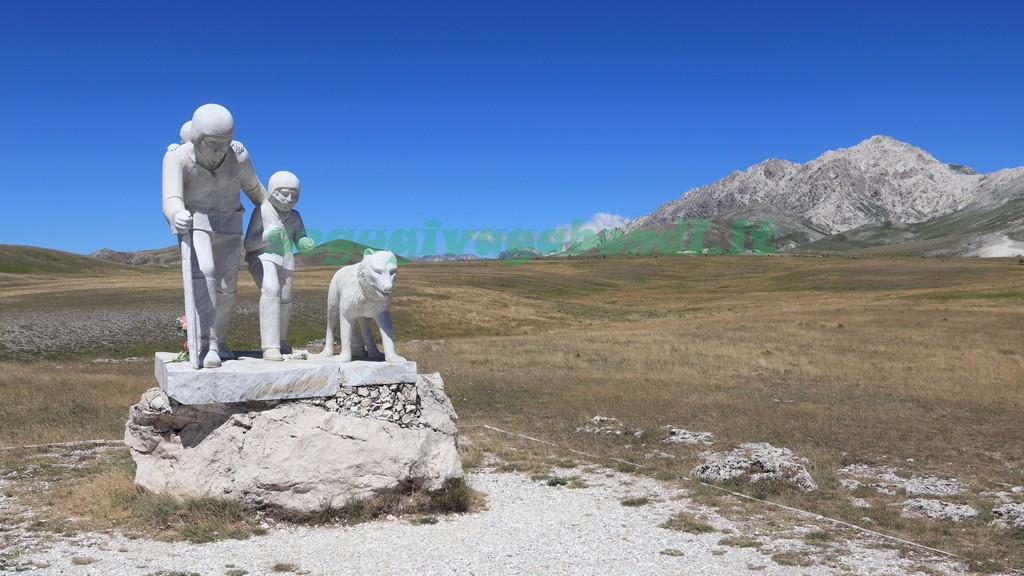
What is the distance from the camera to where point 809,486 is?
37.8 feet

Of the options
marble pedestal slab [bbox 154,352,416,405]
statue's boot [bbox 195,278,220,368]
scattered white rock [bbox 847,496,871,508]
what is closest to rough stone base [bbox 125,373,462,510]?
marble pedestal slab [bbox 154,352,416,405]

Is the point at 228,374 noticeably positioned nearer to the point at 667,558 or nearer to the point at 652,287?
the point at 667,558

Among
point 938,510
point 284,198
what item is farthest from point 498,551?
point 938,510

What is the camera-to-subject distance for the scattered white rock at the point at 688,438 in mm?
15219

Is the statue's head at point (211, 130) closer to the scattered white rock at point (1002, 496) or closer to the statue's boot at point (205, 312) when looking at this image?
the statue's boot at point (205, 312)

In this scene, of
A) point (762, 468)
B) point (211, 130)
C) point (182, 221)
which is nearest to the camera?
point (182, 221)

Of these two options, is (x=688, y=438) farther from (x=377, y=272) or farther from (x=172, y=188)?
(x=172, y=188)

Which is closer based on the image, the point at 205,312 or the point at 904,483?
the point at 205,312

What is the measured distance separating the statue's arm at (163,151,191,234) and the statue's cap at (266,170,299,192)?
1.23 m

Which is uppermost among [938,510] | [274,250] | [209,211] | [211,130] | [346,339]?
[211,130]

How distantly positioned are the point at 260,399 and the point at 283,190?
3157 mm

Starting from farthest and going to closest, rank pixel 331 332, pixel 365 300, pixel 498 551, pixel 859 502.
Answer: pixel 331 332
pixel 859 502
pixel 365 300
pixel 498 551

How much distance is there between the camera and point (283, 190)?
1078 cm

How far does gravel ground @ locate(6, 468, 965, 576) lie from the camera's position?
798cm
